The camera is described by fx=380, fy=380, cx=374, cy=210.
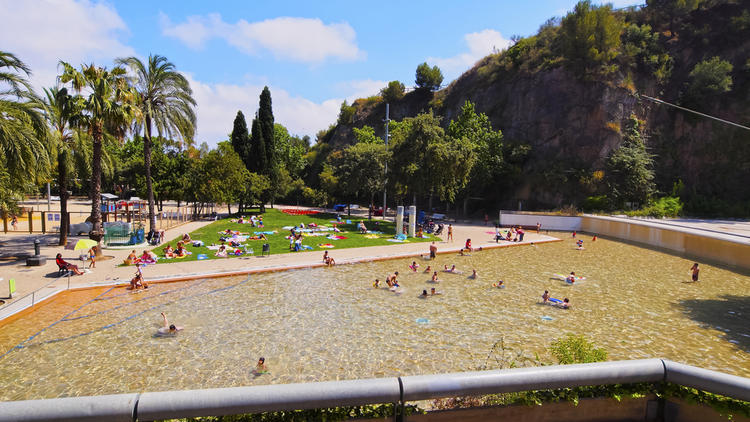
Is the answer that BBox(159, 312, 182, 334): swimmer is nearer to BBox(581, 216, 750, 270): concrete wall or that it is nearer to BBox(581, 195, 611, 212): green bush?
BBox(581, 216, 750, 270): concrete wall

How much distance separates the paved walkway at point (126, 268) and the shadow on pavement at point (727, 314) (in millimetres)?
12892

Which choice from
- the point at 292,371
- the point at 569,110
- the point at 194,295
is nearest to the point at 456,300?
the point at 292,371

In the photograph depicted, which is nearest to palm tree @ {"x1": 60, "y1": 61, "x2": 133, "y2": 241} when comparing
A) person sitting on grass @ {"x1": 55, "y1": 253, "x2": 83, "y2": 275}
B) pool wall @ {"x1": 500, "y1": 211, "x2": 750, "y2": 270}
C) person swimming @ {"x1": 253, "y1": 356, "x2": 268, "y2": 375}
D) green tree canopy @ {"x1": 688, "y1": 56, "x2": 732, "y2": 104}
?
person sitting on grass @ {"x1": 55, "y1": 253, "x2": 83, "y2": 275}

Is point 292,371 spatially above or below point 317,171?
below

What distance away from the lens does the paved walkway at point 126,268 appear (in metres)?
15.3

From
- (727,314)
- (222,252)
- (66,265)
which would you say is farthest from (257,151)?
(727,314)

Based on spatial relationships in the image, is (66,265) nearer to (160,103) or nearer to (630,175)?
(160,103)

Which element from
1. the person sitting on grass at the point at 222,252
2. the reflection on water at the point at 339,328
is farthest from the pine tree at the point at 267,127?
the reflection on water at the point at 339,328

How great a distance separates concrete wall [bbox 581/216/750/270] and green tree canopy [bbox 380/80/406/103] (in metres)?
52.8

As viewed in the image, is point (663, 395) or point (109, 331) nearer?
point (663, 395)

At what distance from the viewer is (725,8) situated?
4975 cm

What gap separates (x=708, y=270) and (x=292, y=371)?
24.7 metres

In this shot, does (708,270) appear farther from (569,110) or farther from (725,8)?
(725,8)

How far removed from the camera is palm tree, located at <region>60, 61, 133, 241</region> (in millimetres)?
19734
